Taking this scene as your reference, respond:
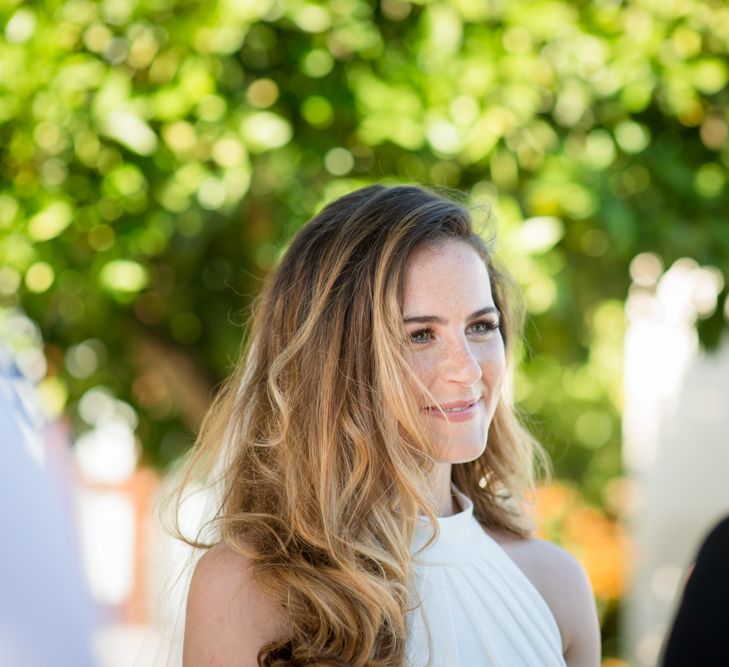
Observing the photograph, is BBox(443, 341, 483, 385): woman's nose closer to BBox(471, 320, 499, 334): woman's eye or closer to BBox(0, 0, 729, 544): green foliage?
BBox(471, 320, 499, 334): woman's eye

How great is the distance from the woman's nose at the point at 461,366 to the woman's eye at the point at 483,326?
0.09 m

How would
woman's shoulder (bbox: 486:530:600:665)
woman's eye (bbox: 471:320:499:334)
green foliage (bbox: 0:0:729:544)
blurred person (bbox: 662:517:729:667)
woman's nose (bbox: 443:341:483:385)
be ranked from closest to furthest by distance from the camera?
blurred person (bbox: 662:517:729:667)
woman's nose (bbox: 443:341:483:385)
woman's eye (bbox: 471:320:499:334)
woman's shoulder (bbox: 486:530:600:665)
green foliage (bbox: 0:0:729:544)

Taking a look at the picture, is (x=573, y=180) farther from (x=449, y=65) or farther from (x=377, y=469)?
(x=377, y=469)

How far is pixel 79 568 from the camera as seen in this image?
224 cm

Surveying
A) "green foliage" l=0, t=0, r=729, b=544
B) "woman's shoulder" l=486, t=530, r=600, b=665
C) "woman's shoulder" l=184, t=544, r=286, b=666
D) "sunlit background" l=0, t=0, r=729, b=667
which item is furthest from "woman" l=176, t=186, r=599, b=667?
"green foliage" l=0, t=0, r=729, b=544

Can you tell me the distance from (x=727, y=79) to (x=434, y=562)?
67.3 inches

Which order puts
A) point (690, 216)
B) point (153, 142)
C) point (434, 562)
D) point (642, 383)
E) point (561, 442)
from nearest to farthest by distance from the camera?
point (434, 562), point (153, 142), point (690, 216), point (642, 383), point (561, 442)

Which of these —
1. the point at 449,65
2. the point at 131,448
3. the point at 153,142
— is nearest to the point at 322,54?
the point at 449,65

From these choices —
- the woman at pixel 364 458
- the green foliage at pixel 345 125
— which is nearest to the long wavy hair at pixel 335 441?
the woman at pixel 364 458

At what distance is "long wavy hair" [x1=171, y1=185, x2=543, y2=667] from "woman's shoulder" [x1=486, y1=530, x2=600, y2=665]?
393mm

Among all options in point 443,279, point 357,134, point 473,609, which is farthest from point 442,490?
point 357,134

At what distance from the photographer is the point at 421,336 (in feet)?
6.76

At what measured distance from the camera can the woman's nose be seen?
6.66ft

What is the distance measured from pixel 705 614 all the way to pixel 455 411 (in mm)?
567
